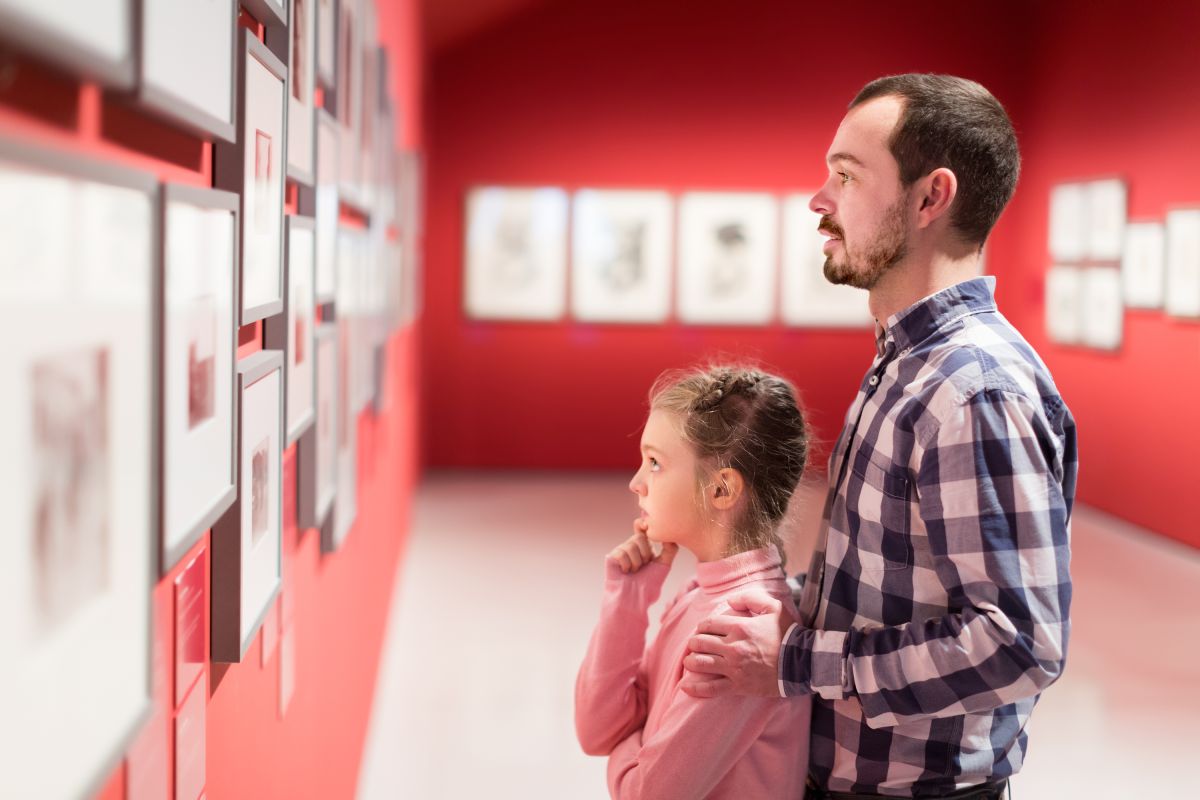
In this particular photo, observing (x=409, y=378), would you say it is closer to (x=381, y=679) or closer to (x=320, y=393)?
(x=381, y=679)

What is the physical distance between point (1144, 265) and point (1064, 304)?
1080mm

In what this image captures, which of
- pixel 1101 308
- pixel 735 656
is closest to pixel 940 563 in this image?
pixel 735 656

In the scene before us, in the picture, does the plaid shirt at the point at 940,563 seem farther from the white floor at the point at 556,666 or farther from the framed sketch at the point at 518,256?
the framed sketch at the point at 518,256

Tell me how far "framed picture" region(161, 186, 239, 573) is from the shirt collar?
0.89 m

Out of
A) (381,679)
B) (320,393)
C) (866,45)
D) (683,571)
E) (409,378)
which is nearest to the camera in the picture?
(320,393)

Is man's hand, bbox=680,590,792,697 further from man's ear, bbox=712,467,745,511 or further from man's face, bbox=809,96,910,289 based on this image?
man's face, bbox=809,96,910,289

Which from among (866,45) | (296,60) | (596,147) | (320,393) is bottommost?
(320,393)

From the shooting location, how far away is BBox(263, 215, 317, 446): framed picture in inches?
63.5

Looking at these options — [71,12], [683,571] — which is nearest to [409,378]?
[683,571]

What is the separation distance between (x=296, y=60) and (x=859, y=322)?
28.1ft

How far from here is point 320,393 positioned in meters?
2.16

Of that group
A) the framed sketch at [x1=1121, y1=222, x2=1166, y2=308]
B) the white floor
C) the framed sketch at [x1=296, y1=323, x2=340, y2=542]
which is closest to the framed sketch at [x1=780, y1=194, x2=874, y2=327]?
the framed sketch at [x1=1121, y1=222, x2=1166, y2=308]

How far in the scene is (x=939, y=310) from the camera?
154cm

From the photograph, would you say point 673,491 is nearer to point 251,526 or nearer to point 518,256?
point 251,526
